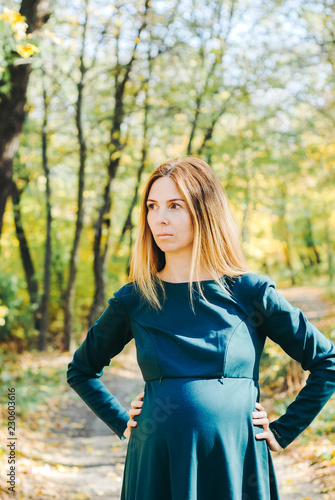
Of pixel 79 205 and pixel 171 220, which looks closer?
pixel 171 220

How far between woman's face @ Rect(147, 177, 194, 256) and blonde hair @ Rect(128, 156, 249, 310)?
0.03 m

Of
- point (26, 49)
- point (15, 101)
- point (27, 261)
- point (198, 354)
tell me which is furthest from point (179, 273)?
point (27, 261)

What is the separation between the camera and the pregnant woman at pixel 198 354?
200cm

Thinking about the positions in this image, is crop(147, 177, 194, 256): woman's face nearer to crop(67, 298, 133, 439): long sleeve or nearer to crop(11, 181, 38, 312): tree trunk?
crop(67, 298, 133, 439): long sleeve

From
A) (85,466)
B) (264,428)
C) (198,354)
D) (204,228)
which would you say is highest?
(204,228)

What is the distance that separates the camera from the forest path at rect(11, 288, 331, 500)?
5.34m

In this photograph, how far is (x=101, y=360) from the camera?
7.93ft

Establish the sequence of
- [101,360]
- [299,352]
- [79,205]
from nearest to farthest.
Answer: [299,352]
[101,360]
[79,205]

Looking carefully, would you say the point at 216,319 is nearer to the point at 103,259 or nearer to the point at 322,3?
the point at 322,3

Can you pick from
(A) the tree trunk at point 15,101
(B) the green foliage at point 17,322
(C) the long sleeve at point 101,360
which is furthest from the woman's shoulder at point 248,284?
(B) the green foliage at point 17,322

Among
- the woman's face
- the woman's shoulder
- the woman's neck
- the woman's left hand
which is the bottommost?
the woman's left hand

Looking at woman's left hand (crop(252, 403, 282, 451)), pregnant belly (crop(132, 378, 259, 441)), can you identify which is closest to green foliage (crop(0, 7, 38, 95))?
pregnant belly (crop(132, 378, 259, 441))

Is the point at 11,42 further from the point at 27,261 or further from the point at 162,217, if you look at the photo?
the point at 27,261

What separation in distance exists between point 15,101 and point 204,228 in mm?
4367
